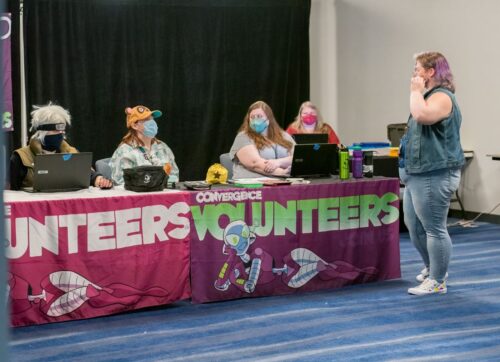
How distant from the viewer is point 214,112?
7.74 metres

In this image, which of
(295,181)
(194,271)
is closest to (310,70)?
(295,181)

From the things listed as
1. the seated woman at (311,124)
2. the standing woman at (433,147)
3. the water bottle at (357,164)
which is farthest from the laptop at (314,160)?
the seated woman at (311,124)

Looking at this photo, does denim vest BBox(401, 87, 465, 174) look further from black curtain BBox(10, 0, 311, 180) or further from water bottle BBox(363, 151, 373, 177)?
black curtain BBox(10, 0, 311, 180)

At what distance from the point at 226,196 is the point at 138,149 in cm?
74

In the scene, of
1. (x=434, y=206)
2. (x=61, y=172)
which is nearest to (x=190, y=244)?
(x=61, y=172)

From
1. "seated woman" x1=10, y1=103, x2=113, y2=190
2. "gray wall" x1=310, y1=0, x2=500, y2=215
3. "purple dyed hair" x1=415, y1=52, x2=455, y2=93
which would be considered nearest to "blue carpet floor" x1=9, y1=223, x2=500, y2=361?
"seated woman" x1=10, y1=103, x2=113, y2=190

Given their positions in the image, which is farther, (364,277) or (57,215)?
(364,277)

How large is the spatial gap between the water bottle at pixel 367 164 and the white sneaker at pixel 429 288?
0.76 m

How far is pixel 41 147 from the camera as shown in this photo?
159 inches

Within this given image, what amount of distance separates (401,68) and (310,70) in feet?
3.52

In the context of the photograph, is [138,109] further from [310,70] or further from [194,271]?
[310,70]

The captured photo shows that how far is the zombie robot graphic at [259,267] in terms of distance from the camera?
405 centimetres

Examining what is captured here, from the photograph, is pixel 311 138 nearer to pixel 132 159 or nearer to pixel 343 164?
pixel 343 164

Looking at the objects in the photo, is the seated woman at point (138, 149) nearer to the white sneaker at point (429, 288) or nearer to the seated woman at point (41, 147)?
the seated woman at point (41, 147)
